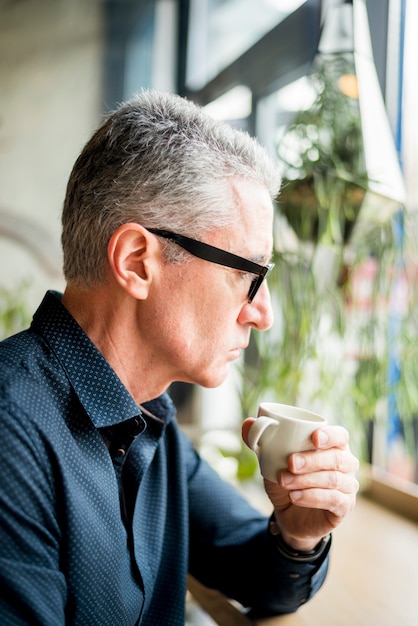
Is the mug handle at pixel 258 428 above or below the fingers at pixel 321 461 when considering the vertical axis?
above

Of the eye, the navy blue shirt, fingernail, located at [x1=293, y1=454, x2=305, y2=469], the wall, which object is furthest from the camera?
the wall

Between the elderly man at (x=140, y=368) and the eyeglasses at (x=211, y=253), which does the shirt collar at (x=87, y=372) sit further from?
the eyeglasses at (x=211, y=253)

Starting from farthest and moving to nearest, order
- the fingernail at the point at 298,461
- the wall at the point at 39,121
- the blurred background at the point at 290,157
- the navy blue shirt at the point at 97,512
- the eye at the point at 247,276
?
the wall at the point at 39,121, the blurred background at the point at 290,157, the eye at the point at 247,276, the fingernail at the point at 298,461, the navy blue shirt at the point at 97,512

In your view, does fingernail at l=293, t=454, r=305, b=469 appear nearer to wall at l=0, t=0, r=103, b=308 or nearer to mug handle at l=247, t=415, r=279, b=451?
mug handle at l=247, t=415, r=279, b=451

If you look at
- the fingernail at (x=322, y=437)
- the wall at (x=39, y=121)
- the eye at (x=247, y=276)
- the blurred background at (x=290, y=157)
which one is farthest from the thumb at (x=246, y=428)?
the wall at (x=39, y=121)

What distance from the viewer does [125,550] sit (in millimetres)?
965

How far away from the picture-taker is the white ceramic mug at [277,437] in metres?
0.86

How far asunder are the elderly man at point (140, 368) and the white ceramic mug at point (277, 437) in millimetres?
17

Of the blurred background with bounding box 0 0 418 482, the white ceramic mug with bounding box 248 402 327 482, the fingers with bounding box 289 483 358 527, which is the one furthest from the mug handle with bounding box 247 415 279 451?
the blurred background with bounding box 0 0 418 482

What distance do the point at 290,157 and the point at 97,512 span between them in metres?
1.16

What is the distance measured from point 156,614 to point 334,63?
141 cm

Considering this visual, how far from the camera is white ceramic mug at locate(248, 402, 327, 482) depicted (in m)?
0.86

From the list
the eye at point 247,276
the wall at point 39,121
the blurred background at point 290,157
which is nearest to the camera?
the eye at point 247,276

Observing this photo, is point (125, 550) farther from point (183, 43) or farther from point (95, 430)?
point (183, 43)
